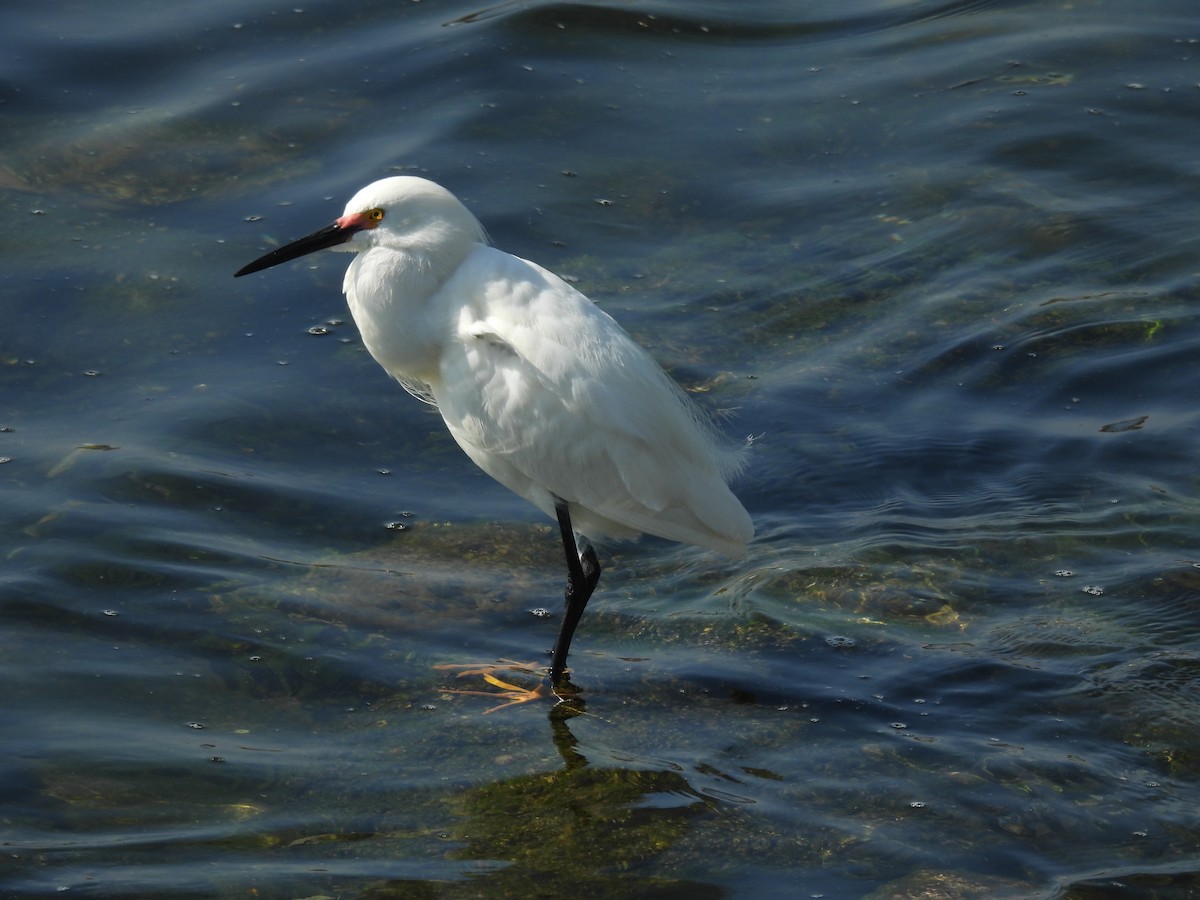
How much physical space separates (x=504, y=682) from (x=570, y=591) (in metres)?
0.42

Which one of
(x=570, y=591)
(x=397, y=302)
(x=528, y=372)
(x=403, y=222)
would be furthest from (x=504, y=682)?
(x=403, y=222)

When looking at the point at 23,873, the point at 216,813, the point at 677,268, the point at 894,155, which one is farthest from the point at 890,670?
the point at 894,155

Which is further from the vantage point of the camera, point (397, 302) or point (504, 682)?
point (504, 682)

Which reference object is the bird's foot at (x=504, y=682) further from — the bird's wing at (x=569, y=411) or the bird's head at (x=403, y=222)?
the bird's head at (x=403, y=222)

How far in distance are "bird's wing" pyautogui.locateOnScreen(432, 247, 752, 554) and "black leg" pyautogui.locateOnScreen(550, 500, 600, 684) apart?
0.27ft

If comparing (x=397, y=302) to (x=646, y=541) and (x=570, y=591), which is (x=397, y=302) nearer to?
(x=570, y=591)

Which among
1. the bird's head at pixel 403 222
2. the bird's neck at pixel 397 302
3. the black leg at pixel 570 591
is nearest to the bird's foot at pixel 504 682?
the black leg at pixel 570 591

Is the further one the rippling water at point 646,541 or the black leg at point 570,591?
the black leg at point 570,591

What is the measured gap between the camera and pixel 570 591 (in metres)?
5.66

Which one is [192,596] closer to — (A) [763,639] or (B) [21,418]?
(B) [21,418]

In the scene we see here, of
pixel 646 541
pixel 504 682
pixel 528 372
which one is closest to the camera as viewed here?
pixel 528 372

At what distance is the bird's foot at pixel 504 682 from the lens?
552 cm

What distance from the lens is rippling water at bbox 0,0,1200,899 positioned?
15.6 ft

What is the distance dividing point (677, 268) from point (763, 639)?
10.7 feet
